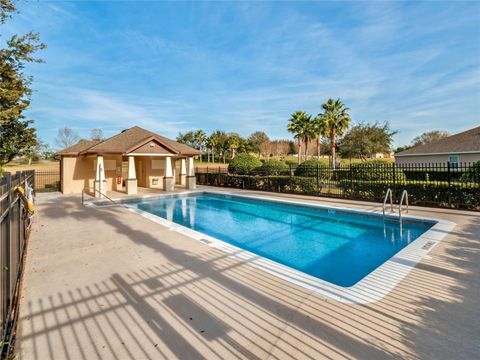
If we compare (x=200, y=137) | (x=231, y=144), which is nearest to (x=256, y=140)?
(x=231, y=144)

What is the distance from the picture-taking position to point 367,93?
26391mm

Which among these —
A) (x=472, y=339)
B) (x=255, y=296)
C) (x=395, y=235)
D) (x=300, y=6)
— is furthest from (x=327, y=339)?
(x=300, y=6)

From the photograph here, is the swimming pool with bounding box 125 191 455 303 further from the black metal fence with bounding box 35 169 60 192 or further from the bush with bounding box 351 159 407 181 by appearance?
the black metal fence with bounding box 35 169 60 192

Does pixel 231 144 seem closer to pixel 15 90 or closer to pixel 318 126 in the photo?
pixel 318 126

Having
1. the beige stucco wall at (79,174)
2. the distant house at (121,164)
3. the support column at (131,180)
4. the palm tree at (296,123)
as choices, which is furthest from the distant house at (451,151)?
the beige stucco wall at (79,174)

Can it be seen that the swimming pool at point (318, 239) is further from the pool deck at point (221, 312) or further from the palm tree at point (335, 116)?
the palm tree at point (335, 116)

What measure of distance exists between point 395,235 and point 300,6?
12.7 metres

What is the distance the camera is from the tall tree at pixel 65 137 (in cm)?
5906

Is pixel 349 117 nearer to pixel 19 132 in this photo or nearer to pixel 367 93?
pixel 367 93

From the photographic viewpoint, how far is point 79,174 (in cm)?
1947

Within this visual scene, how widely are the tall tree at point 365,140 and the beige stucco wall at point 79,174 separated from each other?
35.4 metres

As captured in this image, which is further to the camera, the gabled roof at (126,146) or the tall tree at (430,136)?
the tall tree at (430,136)

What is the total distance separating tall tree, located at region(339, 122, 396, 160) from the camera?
134 ft

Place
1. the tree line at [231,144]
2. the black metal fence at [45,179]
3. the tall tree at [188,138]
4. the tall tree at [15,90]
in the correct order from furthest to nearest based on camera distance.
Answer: the tall tree at [188,138], the tree line at [231,144], the black metal fence at [45,179], the tall tree at [15,90]
